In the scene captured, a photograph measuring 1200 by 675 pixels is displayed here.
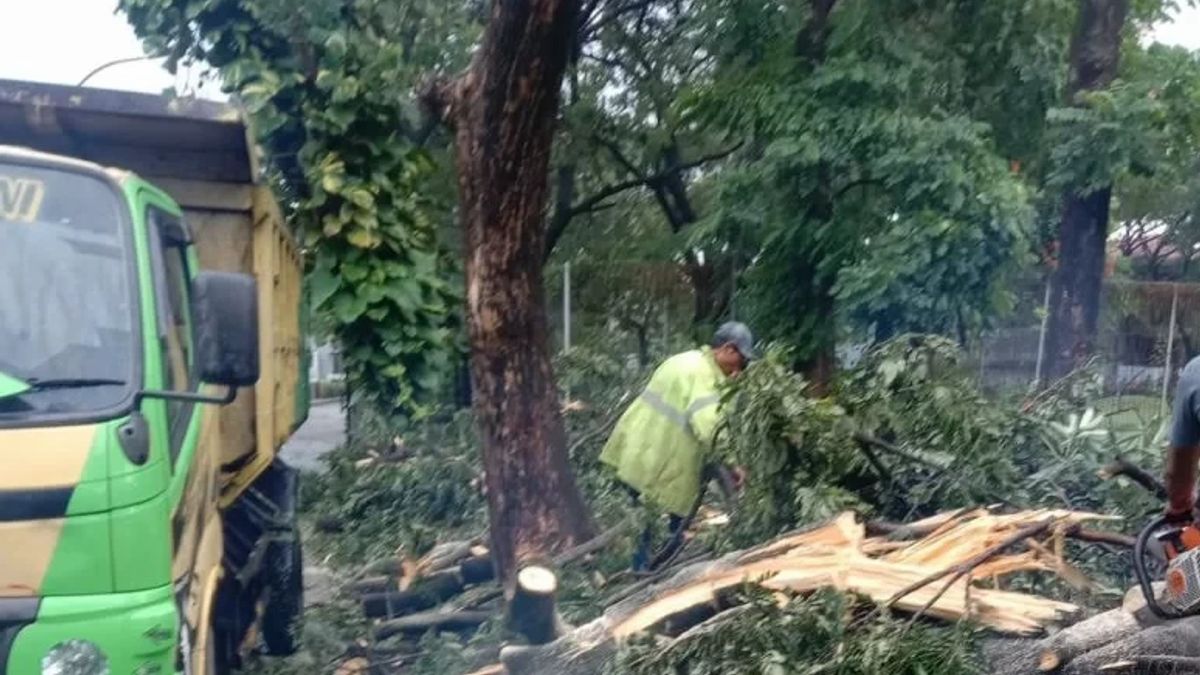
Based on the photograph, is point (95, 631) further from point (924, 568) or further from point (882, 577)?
point (924, 568)

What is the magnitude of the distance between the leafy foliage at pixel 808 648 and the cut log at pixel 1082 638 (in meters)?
0.22

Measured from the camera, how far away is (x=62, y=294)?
402cm

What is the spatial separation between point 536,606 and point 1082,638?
2168 mm

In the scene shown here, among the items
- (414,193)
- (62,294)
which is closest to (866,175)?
(414,193)

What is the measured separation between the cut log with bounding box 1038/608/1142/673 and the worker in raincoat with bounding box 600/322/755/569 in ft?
9.12

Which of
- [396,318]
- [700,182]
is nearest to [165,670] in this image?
[396,318]

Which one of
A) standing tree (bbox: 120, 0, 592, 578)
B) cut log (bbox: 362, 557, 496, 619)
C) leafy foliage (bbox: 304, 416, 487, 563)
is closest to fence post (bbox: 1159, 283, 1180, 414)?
leafy foliage (bbox: 304, 416, 487, 563)

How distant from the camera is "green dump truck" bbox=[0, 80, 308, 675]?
11.7 ft

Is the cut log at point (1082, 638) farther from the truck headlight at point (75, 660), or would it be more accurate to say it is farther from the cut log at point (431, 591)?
the cut log at point (431, 591)

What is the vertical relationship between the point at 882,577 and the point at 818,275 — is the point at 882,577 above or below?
below

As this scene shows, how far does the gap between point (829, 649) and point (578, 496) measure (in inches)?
114

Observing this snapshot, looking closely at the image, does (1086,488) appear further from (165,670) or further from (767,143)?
(767,143)

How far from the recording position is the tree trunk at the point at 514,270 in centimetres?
663

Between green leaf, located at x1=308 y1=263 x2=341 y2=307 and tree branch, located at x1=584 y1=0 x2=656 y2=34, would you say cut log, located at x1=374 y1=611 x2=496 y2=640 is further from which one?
tree branch, located at x1=584 y1=0 x2=656 y2=34
